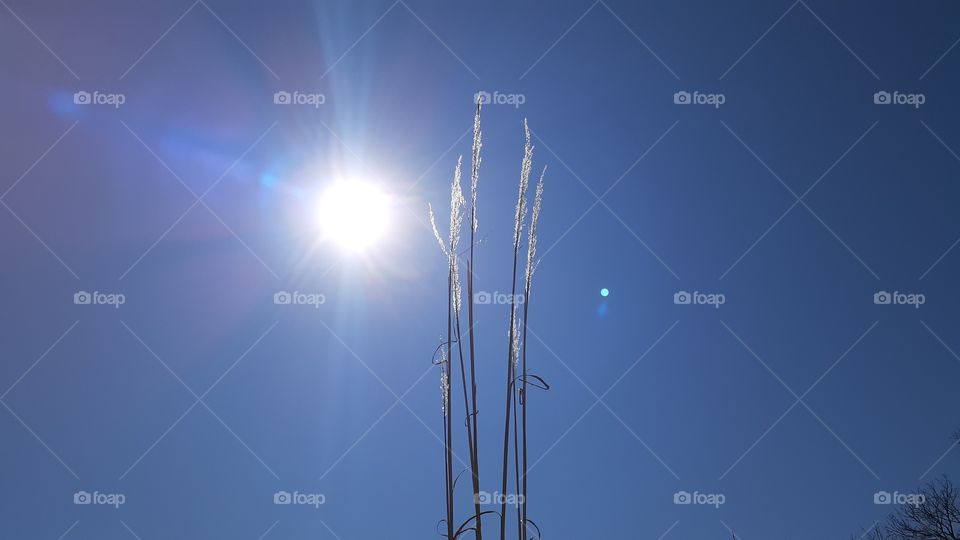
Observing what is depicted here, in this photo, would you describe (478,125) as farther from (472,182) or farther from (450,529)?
(450,529)

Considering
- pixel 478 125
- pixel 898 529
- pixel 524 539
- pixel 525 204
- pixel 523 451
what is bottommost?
pixel 524 539

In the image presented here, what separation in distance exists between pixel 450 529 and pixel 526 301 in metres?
0.66

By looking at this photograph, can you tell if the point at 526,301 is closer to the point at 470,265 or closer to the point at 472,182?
the point at 470,265

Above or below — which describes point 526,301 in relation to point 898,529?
below

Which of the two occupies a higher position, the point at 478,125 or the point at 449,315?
the point at 478,125

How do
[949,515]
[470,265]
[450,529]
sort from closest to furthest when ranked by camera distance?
[450,529]
[470,265]
[949,515]

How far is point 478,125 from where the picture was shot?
2268 millimetres

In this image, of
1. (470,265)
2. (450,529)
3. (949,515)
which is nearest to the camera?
(450,529)

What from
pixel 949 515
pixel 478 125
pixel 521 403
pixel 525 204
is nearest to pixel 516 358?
pixel 521 403

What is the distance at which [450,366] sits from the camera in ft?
7.01

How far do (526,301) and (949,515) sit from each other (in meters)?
18.2

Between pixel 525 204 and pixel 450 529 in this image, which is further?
pixel 525 204

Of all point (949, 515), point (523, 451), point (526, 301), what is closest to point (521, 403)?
point (523, 451)

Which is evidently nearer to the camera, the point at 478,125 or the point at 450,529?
the point at 450,529
